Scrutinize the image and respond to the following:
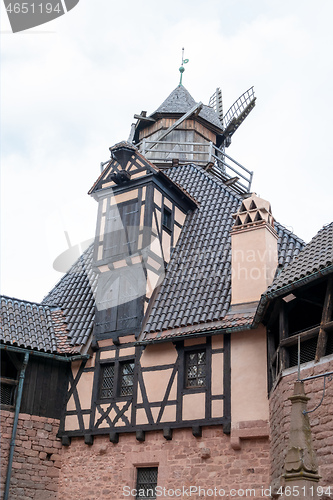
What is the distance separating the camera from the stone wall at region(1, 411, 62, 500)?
1364 centimetres

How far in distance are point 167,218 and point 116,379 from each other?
458 cm

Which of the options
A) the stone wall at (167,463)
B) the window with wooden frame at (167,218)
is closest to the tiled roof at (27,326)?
the stone wall at (167,463)

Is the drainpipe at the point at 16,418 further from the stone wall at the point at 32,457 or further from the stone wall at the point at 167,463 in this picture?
the stone wall at the point at 167,463

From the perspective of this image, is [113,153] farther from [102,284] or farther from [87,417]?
[87,417]

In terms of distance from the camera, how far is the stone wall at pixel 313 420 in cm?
883

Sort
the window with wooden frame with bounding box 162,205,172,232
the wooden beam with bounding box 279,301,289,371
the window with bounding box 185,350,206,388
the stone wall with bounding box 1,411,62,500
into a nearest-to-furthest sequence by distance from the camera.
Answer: the wooden beam with bounding box 279,301,289,371 < the window with bounding box 185,350,206,388 < the stone wall with bounding box 1,411,62,500 < the window with wooden frame with bounding box 162,205,172,232

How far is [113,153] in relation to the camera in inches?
670

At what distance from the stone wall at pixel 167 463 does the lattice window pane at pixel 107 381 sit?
3.31ft

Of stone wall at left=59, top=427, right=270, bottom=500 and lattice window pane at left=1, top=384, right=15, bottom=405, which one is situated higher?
lattice window pane at left=1, top=384, right=15, bottom=405

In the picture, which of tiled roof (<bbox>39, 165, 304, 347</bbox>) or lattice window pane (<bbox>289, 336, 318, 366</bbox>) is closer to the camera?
lattice window pane (<bbox>289, 336, 318, 366</bbox>)

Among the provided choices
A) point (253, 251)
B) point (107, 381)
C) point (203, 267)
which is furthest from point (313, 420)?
point (107, 381)

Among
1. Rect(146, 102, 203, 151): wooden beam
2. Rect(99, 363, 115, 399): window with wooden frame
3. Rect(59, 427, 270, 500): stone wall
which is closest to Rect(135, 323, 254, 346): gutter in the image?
Rect(99, 363, 115, 399): window with wooden frame

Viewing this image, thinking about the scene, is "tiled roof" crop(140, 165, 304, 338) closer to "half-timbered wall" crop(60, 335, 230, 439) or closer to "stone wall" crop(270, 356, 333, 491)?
"half-timbered wall" crop(60, 335, 230, 439)

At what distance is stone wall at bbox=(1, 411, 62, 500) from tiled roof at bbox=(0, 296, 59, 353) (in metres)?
1.64
